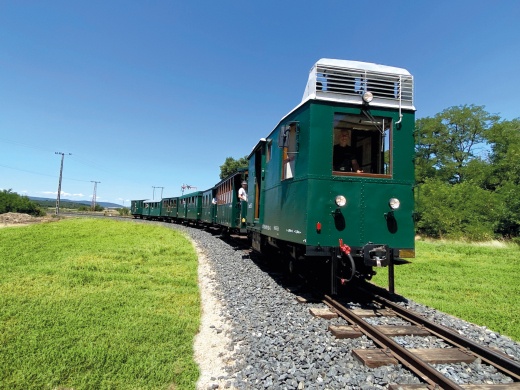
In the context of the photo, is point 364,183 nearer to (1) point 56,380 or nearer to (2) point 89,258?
(1) point 56,380

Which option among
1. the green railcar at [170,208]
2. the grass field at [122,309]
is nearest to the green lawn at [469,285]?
the grass field at [122,309]

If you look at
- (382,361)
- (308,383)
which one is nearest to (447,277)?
(382,361)

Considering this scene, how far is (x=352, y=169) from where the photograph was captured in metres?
6.68

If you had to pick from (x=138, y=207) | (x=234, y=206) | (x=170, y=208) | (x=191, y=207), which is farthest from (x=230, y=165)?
(x=234, y=206)

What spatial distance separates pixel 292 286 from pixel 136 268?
4.83m

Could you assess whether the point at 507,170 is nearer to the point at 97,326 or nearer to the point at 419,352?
the point at 419,352

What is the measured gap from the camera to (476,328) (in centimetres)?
548

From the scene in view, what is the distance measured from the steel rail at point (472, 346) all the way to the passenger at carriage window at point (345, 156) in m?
2.65

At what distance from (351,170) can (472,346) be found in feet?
11.4

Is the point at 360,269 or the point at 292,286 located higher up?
the point at 360,269

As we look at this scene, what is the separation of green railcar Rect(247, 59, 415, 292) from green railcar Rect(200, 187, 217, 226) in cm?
1495

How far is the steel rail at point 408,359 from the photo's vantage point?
3310mm

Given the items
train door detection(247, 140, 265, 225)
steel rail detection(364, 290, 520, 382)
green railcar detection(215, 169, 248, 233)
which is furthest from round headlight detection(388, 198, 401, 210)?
green railcar detection(215, 169, 248, 233)

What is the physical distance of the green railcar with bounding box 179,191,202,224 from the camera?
28.0 m
